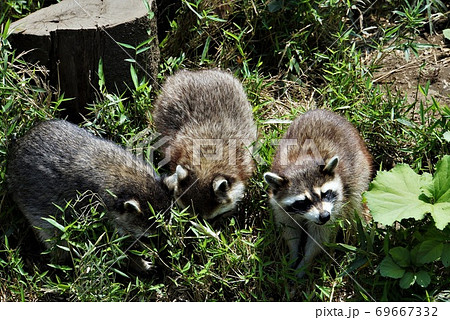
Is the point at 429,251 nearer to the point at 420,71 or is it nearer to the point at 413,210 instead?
the point at 413,210

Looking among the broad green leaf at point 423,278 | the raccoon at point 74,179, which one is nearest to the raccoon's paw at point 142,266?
the raccoon at point 74,179

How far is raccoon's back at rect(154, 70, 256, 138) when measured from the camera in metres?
6.56

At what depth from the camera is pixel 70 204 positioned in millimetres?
5754

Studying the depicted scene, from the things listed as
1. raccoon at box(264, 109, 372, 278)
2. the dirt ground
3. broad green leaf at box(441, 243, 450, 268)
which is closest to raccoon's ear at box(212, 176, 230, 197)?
raccoon at box(264, 109, 372, 278)

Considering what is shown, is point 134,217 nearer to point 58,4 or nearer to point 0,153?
point 0,153

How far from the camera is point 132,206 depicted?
5699 mm

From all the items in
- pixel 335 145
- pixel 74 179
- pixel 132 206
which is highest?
pixel 335 145

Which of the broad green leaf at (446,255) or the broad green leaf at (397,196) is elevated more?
the broad green leaf at (397,196)

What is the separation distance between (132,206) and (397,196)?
2.06 metres

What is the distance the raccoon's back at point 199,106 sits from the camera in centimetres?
656

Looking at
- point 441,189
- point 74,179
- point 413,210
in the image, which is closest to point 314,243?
point 413,210

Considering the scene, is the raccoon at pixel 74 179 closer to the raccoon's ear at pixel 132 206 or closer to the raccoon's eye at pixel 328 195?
the raccoon's ear at pixel 132 206

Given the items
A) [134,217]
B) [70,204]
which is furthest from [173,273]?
[70,204]

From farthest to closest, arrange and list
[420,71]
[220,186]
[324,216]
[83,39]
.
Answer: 1. [420,71]
2. [83,39]
3. [220,186]
4. [324,216]
